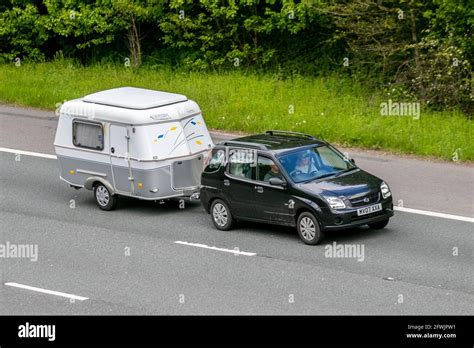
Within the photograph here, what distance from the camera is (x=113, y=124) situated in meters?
22.2

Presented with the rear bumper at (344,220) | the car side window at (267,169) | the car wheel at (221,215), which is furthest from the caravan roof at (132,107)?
the rear bumper at (344,220)

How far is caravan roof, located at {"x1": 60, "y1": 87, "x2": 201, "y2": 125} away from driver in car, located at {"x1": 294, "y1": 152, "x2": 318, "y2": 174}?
2.96m

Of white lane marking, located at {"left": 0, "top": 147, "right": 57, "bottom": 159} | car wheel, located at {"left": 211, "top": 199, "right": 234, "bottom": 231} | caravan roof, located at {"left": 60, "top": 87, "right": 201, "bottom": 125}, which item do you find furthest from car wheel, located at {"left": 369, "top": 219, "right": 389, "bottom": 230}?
white lane marking, located at {"left": 0, "top": 147, "right": 57, "bottom": 159}

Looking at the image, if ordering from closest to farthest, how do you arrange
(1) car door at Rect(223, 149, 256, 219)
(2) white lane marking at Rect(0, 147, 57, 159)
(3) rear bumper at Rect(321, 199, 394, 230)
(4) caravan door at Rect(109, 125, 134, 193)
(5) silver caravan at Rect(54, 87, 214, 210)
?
1. (3) rear bumper at Rect(321, 199, 394, 230)
2. (1) car door at Rect(223, 149, 256, 219)
3. (5) silver caravan at Rect(54, 87, 214, 210)
4. (4) caravan door at Rect(109, 125, 134, 193)
5. (2) white lane marking at Rect(0, 147, 57, 159)

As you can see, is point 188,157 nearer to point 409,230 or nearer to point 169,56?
point 409,230

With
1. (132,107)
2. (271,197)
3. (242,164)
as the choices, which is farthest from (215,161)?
(132,107)

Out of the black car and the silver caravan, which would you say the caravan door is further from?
the black car

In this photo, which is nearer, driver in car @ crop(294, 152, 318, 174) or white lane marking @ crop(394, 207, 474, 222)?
driver in car @ crop(294, 152, 318, 174)

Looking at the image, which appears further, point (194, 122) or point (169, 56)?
point (169, 56)

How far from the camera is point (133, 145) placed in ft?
71.9

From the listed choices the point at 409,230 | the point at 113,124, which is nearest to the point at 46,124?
the point at 113,124

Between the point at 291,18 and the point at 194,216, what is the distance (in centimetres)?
1169

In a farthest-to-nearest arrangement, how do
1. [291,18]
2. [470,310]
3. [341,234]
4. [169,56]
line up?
[169,56] → [291,18] → [341,234] → [470,310]

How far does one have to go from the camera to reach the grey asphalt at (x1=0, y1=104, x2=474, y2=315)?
16.8m
